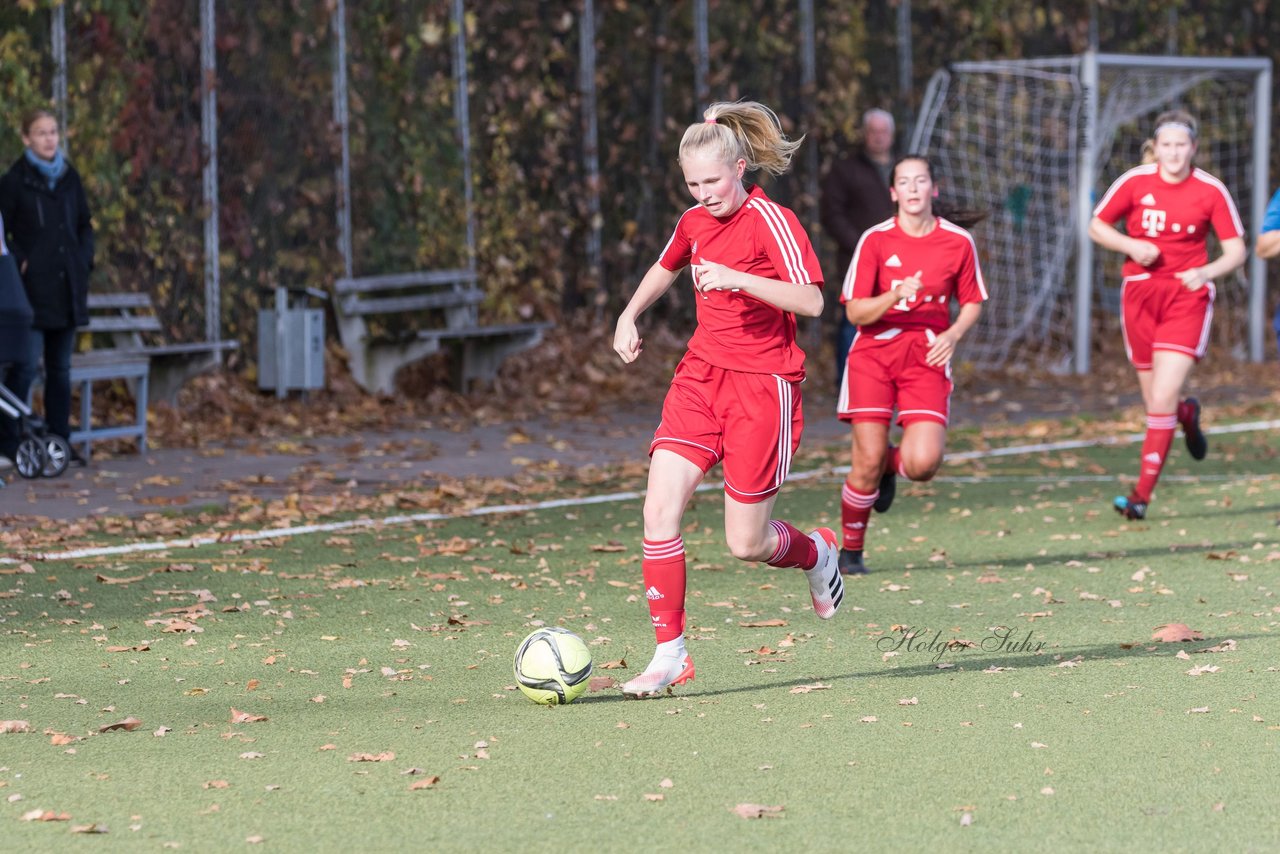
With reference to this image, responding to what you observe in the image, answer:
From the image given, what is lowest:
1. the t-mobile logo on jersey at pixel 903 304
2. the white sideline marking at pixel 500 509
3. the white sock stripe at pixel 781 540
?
the white sideline marking at pixel 500 509

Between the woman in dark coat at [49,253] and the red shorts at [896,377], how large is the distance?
17.6 ft

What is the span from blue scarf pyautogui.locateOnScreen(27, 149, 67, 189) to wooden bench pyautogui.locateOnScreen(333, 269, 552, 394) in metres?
3.73

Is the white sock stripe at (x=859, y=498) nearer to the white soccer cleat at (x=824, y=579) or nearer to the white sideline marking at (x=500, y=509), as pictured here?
the white soccer cleat at (x=824, y=579)

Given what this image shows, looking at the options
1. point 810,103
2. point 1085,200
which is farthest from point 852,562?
point 1085,200

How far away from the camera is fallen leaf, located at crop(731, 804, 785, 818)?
14.6ft

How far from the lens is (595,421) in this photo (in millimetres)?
14500

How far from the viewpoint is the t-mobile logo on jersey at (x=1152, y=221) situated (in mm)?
9703

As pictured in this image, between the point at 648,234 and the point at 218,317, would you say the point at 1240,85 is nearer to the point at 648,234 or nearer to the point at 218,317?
the point at 648,234

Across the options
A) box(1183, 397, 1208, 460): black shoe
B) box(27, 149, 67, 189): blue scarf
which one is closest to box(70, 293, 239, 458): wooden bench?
box(27, 149, 67, 189): blue scarf

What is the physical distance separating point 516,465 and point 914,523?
3.13m

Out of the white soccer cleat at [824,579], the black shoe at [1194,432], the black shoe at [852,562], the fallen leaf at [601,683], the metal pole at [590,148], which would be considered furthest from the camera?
the metal pole at [590,148]

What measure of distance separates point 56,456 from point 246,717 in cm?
601

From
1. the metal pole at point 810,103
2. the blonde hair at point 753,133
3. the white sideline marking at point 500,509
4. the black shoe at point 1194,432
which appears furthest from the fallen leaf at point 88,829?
the metal pole at point 810,103

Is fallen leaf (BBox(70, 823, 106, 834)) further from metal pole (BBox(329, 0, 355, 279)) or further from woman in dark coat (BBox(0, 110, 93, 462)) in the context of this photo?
metal pole (BBox(329, 0, 355, 279))
